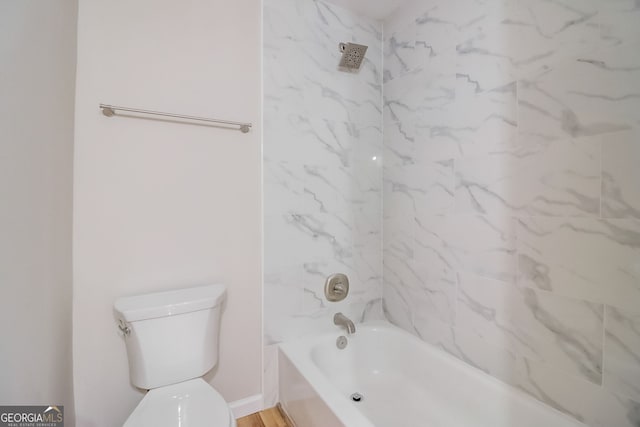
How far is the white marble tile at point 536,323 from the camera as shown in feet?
3.19

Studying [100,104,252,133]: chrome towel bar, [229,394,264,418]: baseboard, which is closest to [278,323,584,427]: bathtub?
[229,394,264,418]: baseboard

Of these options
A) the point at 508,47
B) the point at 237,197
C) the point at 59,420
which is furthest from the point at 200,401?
the point at 508,47

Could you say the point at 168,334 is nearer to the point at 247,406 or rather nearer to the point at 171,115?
the point at 247,406

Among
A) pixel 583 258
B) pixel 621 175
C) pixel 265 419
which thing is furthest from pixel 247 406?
pixel 621 175

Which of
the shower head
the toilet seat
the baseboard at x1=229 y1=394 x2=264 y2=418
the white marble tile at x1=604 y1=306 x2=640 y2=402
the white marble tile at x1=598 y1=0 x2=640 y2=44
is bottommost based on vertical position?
the baseboard at x1=229 y1=394 x2=264 y2=418

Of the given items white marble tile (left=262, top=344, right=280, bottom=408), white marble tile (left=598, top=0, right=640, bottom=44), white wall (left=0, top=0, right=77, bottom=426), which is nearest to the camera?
white wall (left=0, top=0, right=77, bottom=426)

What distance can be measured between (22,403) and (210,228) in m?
0.87

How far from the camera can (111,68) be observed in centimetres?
128

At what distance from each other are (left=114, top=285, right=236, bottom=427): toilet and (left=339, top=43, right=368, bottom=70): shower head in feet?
5.03

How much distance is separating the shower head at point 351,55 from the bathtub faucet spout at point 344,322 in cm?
156

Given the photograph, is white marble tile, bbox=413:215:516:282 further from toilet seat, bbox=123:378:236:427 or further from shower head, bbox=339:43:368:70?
toilet seat, bbox=123:378:236:427

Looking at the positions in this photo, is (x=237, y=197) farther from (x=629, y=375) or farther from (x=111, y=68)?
(x=629, y=375)

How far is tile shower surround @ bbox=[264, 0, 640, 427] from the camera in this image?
0.92m

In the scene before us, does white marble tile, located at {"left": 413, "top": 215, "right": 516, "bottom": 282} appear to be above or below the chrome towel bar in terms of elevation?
below
